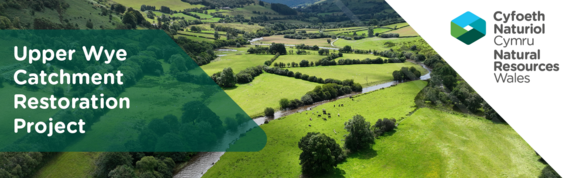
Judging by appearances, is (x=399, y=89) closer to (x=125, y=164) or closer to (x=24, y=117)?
(x=125, y=164)

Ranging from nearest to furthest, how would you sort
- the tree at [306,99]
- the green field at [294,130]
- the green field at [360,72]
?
the green field at [294,130] < the tree at [306,99] < the green field at [360,72]

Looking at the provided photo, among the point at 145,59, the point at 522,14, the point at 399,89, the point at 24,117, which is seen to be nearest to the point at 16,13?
the point at 145,59

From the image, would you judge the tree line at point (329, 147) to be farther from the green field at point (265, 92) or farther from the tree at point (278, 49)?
the tree at point (278, 49)

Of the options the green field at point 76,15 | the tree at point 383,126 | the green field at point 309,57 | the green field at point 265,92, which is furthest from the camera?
the green field at point 309,57

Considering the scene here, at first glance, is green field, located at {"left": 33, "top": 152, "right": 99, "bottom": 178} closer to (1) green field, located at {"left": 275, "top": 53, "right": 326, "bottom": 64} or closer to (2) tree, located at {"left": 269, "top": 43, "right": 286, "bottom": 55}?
(1) green field, located at {"left": 275, "top": 53, "right": 326, "bottom": 64}

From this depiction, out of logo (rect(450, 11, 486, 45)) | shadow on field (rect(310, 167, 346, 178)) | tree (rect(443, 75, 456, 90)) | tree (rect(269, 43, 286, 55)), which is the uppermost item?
tree (rect(269, 43, 286, 55))

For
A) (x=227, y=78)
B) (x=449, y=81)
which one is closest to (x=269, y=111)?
(x=227, y=78)

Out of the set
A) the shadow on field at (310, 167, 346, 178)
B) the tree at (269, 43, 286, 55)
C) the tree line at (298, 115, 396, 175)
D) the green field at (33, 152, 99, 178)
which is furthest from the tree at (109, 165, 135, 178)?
the tree at (269, 43, 286, 55)
